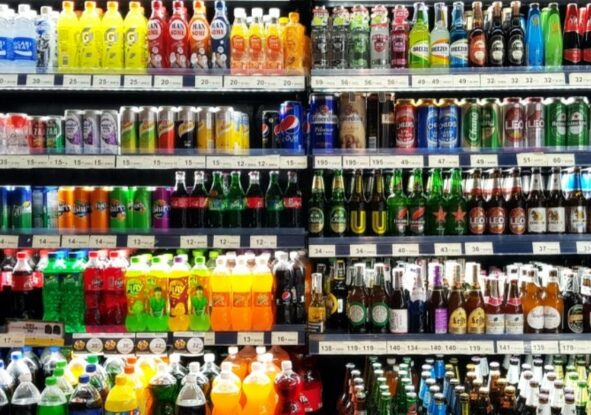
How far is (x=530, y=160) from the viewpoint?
321 centimetres

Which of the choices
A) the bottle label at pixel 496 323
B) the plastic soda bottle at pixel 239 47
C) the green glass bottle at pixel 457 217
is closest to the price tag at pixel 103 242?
the plastic soda bottle at pixel 239 47

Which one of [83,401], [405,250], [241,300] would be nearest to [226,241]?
[241,300]

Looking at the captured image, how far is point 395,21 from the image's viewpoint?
3418 mm

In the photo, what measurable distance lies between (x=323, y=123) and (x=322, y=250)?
2.26 feet

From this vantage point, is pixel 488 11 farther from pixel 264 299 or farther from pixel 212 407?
pixel 212 407

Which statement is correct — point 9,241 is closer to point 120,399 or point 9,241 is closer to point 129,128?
point 129,128

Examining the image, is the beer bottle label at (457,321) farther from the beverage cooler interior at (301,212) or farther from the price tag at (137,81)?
the price tag at (137,81)

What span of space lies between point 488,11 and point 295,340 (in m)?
2.13

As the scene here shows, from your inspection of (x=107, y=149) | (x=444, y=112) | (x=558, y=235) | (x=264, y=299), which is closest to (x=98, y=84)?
(x=107, y=149)

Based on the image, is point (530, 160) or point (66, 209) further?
point (66, 209)

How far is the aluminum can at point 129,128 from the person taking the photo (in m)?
3.37

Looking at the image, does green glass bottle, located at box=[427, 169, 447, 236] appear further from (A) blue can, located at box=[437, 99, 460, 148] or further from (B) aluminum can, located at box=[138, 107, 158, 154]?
(B) aluminum can, located at box=[138, 107, 158, 154]

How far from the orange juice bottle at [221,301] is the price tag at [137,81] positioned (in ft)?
3.43

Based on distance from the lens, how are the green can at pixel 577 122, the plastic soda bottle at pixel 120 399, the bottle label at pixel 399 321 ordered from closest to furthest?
1. the plastic soda bottle at pixel 120 399
2. the bottle label at pixel 399 321
3. the green can at pixel 577 122
